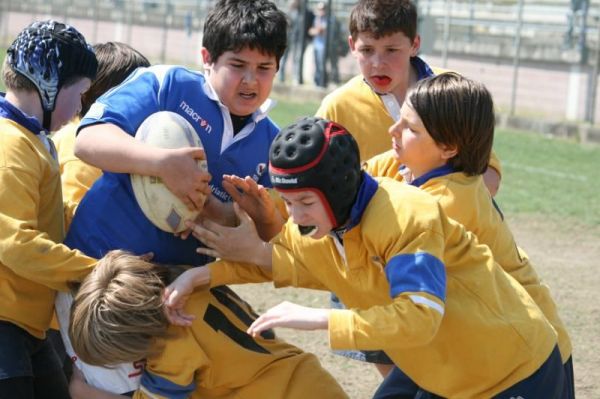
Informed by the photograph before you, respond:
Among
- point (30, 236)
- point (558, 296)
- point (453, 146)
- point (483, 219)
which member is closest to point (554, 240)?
point (558, 296)

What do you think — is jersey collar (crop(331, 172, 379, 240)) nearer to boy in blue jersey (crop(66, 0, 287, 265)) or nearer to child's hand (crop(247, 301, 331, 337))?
child's hand (crop(247, 301, 331, 337))

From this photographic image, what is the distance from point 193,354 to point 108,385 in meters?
0.43

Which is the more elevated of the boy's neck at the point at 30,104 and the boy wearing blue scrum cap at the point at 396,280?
the boy's neck at the point at 30,104

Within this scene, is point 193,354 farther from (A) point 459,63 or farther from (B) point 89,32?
(B) point 89,32

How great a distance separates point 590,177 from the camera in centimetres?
1423

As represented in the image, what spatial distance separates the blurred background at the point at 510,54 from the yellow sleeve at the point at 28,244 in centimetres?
1527

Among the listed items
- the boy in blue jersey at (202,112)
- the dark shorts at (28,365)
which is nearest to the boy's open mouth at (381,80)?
the boy in blue jersey at (202,112)

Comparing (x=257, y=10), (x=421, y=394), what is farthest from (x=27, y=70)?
(x=421, y=394)

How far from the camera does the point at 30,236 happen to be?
4117mm

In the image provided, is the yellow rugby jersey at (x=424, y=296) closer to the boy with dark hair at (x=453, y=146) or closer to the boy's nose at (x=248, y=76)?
the boy with dark hair at (x=453, y=146)

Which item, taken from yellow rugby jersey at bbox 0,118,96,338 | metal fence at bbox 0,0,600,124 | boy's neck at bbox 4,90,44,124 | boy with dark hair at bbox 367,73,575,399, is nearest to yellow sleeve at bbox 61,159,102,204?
yellow rugby jersey at bbox 0,118,96,338

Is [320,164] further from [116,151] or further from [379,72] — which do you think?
[379,72]

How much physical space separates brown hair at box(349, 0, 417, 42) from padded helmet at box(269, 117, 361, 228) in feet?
5.31

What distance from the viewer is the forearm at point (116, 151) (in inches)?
160
